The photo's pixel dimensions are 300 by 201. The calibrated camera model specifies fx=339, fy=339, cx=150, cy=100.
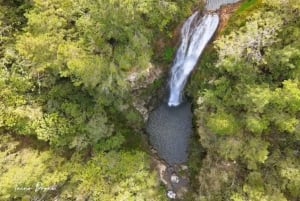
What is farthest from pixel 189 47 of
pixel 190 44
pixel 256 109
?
pixel 256 109

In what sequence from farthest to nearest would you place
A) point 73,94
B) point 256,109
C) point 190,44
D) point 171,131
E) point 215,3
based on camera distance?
point 171,131 < point 190,44 < point 215,3 < point 73,94 < point 256,109

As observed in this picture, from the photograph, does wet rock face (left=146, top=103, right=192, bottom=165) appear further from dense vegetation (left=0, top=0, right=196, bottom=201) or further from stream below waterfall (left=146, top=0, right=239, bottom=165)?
dense vegetation (left=0, top=0, right=196, bottom=201)

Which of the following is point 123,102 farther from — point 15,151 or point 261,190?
point 261,190

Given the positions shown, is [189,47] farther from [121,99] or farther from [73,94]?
[73,94]

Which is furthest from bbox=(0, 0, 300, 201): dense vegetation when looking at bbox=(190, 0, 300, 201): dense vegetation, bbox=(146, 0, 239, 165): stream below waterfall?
bbox=(146, 0, 239, 165): stream below waterfall

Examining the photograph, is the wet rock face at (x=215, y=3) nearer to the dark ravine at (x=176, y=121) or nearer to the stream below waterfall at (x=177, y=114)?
the stream below waterfall at (x=177, y=114)

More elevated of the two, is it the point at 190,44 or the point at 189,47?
the point at 190,44

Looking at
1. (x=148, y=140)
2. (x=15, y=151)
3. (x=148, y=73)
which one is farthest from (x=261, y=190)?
(x=15, y=151)
